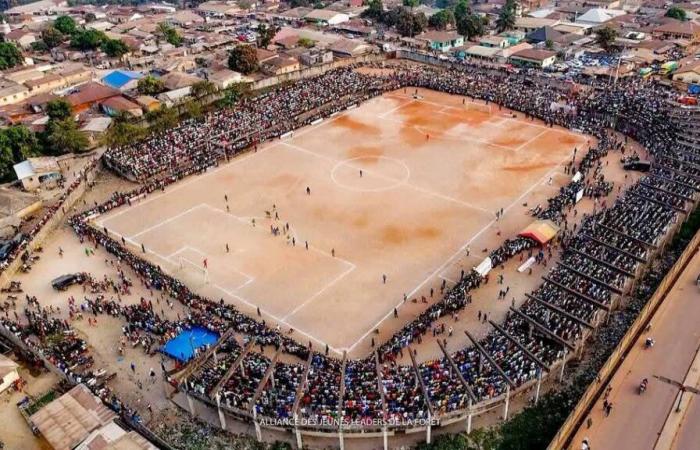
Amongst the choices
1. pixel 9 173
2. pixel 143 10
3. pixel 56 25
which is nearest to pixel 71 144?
pixel 9 173

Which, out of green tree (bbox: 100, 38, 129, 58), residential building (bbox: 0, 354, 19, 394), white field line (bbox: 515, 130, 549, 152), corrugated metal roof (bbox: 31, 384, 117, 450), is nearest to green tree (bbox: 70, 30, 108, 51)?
green tree (bbox: 100, 38, 129, 58)

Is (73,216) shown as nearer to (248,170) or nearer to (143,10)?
Answer: (248,170)

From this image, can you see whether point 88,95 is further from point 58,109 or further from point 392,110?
point 392,110

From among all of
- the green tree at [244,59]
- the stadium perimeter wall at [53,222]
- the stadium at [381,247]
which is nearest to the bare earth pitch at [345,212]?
the stadium at [381,247]

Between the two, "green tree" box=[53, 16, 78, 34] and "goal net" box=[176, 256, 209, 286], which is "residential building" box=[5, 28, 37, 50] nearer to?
"green tree" box=[53, 16, 78, 34]

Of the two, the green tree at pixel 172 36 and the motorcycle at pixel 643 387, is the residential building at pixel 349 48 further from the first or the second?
the motorcycle at pixel 643 387

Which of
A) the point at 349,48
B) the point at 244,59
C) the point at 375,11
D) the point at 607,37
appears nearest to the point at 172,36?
the point at 244,59
